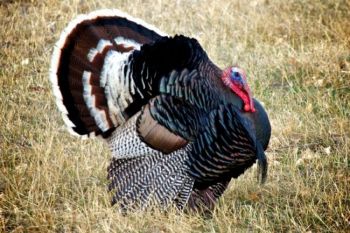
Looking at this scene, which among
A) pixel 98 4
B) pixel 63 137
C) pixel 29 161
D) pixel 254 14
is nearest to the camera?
pixel 29 161

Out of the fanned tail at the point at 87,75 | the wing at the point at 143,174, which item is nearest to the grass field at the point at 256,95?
the wing at the point at 143,174

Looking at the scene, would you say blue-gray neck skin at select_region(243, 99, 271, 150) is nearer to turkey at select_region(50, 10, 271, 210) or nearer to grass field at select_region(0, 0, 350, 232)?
turkey at select_region(50, 10, 271, 210)

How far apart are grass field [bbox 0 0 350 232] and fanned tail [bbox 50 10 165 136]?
42cm

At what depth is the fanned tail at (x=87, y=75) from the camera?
413 cm

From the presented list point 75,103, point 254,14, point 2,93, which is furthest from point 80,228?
point 254,14

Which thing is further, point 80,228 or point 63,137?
point 63,137

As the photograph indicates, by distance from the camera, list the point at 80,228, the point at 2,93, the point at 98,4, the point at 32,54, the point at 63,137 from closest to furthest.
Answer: the point at 80,228
the point at 63,137
the point at 2,93
the point at 32,54
the point at 98,4

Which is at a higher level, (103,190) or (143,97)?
(143,97)

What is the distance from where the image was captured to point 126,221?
12.5ft

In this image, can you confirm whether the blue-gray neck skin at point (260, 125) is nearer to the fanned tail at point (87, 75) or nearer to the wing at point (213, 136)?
the wing at point (213, 136)

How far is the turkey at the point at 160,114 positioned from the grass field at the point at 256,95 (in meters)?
0.21

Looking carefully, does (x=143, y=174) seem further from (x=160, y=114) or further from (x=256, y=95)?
(x=256, y=95)

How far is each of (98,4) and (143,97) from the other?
13.7 ft

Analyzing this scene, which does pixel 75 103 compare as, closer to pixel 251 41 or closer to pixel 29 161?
pixel 29 161
